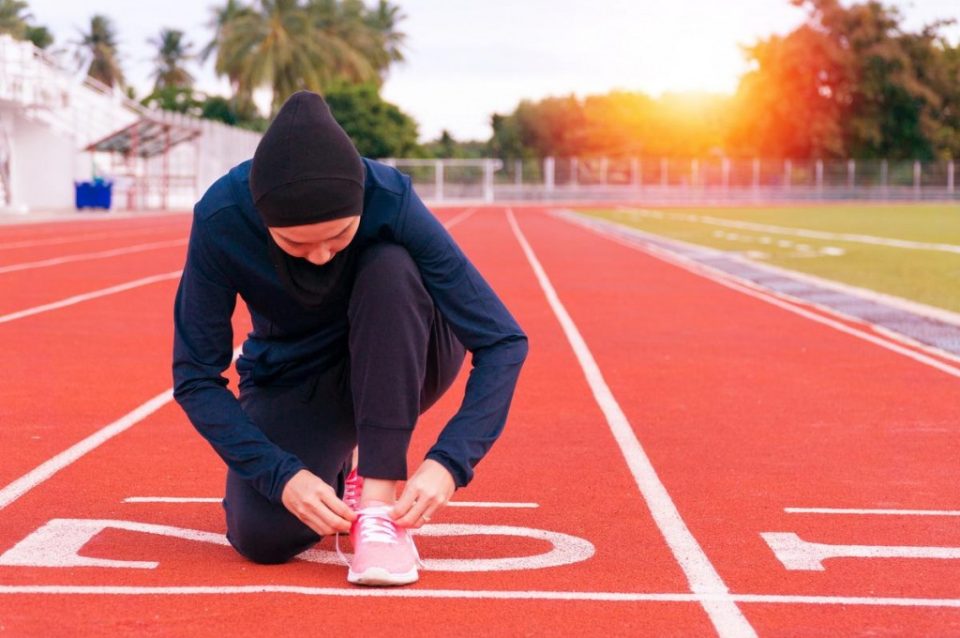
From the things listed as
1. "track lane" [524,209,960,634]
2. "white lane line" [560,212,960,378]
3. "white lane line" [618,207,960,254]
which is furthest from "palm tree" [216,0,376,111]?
"track lane" [524,209,960,634]

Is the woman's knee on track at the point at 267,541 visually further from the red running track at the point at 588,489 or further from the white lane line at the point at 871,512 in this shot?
the white lane line at the point at 871,512

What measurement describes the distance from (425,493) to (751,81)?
8385 cm

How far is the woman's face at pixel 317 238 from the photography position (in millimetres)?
3703

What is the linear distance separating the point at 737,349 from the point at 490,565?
6.31 metres

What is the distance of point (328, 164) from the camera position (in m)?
3.66

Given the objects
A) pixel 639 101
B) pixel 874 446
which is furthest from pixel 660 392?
pixel 639 101

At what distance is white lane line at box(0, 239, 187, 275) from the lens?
59.1 feet

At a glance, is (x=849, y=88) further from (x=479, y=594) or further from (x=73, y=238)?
(x=479, y=594)

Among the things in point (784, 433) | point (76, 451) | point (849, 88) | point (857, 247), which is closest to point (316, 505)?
point (76, 451)

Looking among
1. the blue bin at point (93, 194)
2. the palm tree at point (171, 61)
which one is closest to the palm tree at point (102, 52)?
the palm tree at point (171, 61)

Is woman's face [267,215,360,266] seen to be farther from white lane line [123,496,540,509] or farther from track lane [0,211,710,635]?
white lane line [123,496,540,509]

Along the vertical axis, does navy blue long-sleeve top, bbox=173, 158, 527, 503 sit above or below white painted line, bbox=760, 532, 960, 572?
above

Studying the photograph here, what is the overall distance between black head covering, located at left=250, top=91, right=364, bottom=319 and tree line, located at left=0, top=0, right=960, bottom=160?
68375 mm

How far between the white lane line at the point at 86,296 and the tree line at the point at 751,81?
2175 inches
